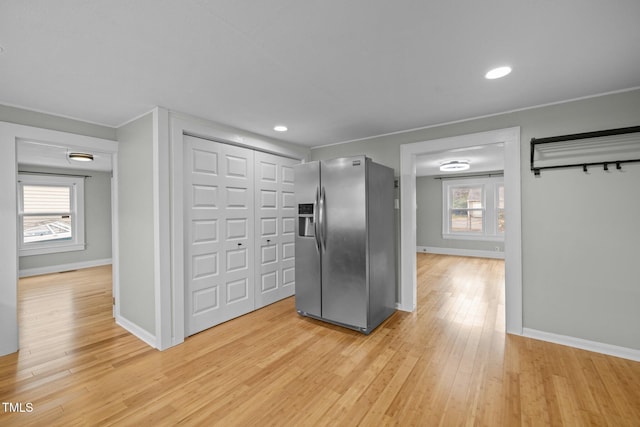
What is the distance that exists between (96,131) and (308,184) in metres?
2.50

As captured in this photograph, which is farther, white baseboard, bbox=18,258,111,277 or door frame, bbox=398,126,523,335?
white baseboard, bbox=18,258,111,277

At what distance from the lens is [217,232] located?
3205 millimetres

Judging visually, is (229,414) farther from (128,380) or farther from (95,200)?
(95,200)

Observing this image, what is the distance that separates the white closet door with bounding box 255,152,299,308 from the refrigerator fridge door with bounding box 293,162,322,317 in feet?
2.00

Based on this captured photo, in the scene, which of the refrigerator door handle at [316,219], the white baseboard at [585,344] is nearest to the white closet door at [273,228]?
the refrigerator door handle at [316,219]

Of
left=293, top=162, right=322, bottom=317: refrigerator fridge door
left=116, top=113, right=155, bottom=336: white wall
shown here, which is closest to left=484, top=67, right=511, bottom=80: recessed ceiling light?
left=293, top=162, right=322, bottom=317: refrigerator fridge door

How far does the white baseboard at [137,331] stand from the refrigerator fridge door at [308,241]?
1.60 m

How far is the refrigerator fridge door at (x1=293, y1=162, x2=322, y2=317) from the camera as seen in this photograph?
3.22 meters

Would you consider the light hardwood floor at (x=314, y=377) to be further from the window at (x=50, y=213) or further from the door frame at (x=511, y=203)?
the window at (x=50, y=213)

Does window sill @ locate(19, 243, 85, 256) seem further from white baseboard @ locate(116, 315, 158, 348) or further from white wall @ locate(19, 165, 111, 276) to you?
white baseboard @ locate(116, 315, 158, 348)

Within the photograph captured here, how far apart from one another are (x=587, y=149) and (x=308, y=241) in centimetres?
295

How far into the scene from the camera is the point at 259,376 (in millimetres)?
2215

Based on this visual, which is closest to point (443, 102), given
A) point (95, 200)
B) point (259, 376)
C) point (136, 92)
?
point (136, 92)

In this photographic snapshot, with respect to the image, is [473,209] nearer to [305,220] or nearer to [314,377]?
[305,220]
